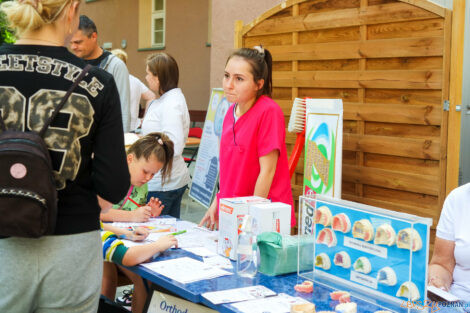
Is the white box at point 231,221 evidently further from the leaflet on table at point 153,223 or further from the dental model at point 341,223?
the leaflet on table at point 153,223

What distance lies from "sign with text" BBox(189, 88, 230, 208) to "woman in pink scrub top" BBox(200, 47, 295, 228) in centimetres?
201

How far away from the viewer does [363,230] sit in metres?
1.86

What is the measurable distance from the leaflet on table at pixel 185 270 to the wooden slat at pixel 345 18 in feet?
7.31

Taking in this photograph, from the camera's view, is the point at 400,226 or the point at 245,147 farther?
the point at 245,147

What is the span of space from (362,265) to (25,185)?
1.15 meters

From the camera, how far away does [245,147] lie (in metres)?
2.91

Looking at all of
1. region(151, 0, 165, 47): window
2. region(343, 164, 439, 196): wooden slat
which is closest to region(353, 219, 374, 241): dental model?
region(343, 164, 439, 196): wooden slat

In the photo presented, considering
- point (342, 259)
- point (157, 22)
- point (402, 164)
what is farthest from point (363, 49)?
point (157, 22)

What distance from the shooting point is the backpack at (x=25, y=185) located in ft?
4.73

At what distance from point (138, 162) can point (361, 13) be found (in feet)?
6.49

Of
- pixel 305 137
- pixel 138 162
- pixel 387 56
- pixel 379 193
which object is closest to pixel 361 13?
pixel 387 56

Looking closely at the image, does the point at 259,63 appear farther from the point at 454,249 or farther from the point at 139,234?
the point at 454,249

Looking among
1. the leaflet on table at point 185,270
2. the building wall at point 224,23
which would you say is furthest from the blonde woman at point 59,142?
the building wall at point 224,23

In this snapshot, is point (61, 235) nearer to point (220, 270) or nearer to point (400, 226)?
point (220, 270)
